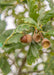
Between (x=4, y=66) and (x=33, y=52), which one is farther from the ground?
(x=4, y=66)

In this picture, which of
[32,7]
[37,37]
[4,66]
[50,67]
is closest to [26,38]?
[37,37]

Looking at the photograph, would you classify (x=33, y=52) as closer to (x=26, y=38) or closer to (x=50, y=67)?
(x=26, y=38)

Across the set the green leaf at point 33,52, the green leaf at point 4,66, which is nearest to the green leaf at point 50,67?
the green leaf at point 4,66

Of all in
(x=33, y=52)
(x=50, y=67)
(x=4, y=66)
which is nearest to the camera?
(x=33, y=52)

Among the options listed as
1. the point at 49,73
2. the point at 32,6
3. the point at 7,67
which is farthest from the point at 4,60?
the point at 32,6

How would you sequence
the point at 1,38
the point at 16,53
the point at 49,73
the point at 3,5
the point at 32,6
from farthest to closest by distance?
the point at 16,53, the point at 49,73, the point at 3,5, the point at 1,38, the point at 32,6

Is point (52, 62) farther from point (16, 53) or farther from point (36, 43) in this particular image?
point (36, 43)

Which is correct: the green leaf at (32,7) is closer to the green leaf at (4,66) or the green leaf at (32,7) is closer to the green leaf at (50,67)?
the green leaf at (4,66)

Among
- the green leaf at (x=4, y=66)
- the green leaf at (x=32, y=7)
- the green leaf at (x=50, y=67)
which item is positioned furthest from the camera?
the green leaf at (x=50, y=67)

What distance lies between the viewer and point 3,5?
4.51ft

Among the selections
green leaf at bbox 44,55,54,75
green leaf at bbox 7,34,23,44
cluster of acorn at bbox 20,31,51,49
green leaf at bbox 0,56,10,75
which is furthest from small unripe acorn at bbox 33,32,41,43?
green leaf at bbox 44,55,54,75

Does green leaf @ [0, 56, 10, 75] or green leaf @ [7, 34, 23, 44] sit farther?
green leaf @ [0, 56, 10, 75]

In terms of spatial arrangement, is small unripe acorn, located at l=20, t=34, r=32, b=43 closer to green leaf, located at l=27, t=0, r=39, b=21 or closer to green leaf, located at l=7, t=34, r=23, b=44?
green leaf, located at l=7, t=34, r=23, b=44

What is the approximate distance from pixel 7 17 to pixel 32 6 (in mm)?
1028
